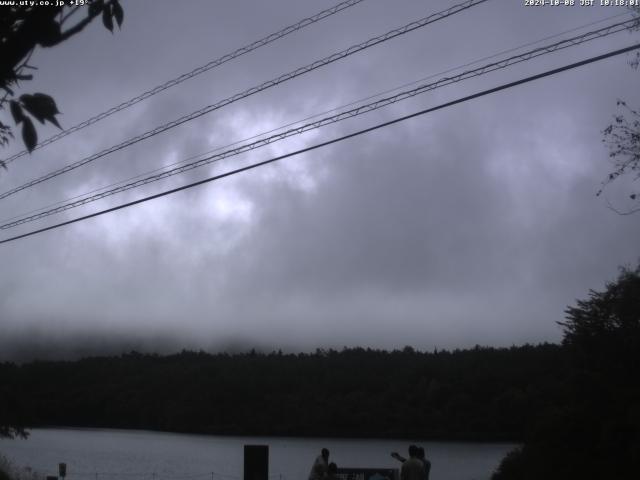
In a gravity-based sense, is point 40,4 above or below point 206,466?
above

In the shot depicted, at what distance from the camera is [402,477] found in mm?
12805

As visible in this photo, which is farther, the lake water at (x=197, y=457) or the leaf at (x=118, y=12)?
the lake water at (x=197, y=457)

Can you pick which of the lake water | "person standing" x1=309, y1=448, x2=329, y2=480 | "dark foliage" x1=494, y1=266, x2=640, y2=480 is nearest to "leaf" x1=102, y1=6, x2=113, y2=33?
"person standing" x1=309, y1=448, x2=329, y2=480

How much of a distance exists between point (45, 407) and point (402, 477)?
319 ft

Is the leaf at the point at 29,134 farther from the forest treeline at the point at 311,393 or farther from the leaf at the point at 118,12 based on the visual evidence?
the forest treeline at the point at 311,393

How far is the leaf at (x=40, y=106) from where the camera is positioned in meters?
3.59

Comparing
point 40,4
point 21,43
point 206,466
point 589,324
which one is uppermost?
point 589,324

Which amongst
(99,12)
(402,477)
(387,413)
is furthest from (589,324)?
(387,413)

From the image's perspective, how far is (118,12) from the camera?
4.04 m

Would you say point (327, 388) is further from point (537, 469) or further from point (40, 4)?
point (40, 4)

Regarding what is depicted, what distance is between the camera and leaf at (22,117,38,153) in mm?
3590

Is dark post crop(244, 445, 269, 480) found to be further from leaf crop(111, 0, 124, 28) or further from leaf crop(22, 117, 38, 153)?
leaf crop(22, 117, 38, 153)

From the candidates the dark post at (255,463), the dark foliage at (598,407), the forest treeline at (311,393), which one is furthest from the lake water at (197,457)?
the dark post at (255,463)

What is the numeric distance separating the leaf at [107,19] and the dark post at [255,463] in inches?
476
